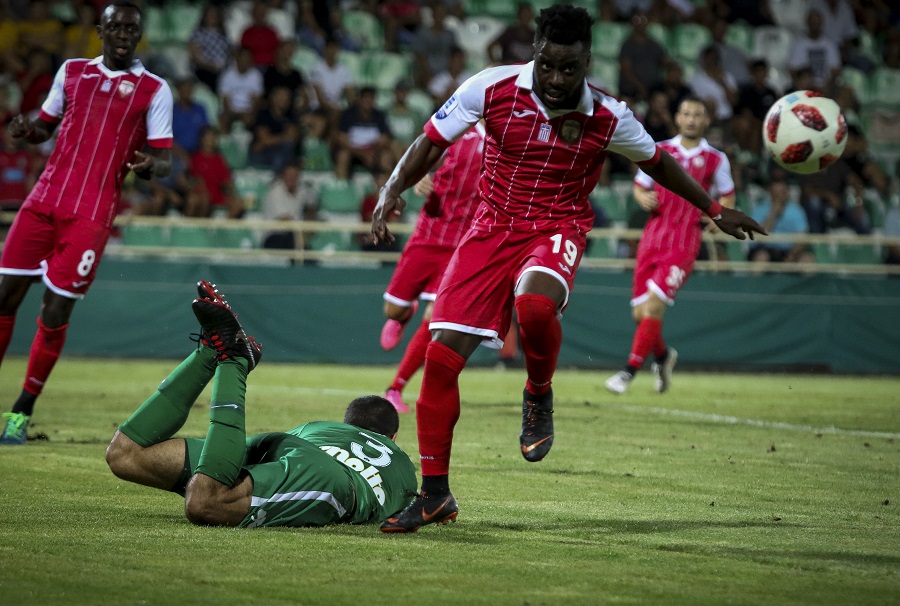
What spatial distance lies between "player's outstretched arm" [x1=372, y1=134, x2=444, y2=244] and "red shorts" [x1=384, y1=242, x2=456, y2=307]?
435 cm

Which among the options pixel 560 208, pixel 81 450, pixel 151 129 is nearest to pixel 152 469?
pixel 560 208

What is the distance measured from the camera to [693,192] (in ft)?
20.7

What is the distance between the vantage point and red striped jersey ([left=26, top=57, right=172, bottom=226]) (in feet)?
27.7

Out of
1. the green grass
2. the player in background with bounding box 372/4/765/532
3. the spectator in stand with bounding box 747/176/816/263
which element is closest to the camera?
the green grass

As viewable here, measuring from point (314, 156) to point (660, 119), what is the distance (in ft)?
17.1

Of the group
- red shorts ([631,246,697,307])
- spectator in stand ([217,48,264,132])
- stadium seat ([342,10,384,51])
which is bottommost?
red shorts ([631,246,697,307])

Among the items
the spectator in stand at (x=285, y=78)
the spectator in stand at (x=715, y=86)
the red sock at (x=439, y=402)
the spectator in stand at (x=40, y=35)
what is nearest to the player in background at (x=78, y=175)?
the red sock at (x=439, y=402)

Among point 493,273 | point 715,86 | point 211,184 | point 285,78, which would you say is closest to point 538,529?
point 493,273

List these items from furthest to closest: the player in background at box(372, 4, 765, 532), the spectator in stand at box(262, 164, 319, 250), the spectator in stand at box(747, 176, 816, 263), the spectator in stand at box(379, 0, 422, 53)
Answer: the spectator in stand at box(379, 0, 422, 53) < the spectator in stand at box(747, 176, 816, 263) < the spectator in stand at box(262, 164, 319, 250) < the player in background at box(372, 4, 765, 532)

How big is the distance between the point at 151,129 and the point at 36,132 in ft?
2.44

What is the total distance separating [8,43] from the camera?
18.4m

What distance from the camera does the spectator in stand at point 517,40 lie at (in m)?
19.3

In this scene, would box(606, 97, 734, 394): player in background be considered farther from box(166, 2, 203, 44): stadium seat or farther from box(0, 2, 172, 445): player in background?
box(166, 2, 203, 44): stadium seat

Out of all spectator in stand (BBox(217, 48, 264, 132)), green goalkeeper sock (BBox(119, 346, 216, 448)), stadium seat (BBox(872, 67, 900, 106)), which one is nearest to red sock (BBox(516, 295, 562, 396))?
green goalkeeper sock (BBox(119, 346, 216, 448))
